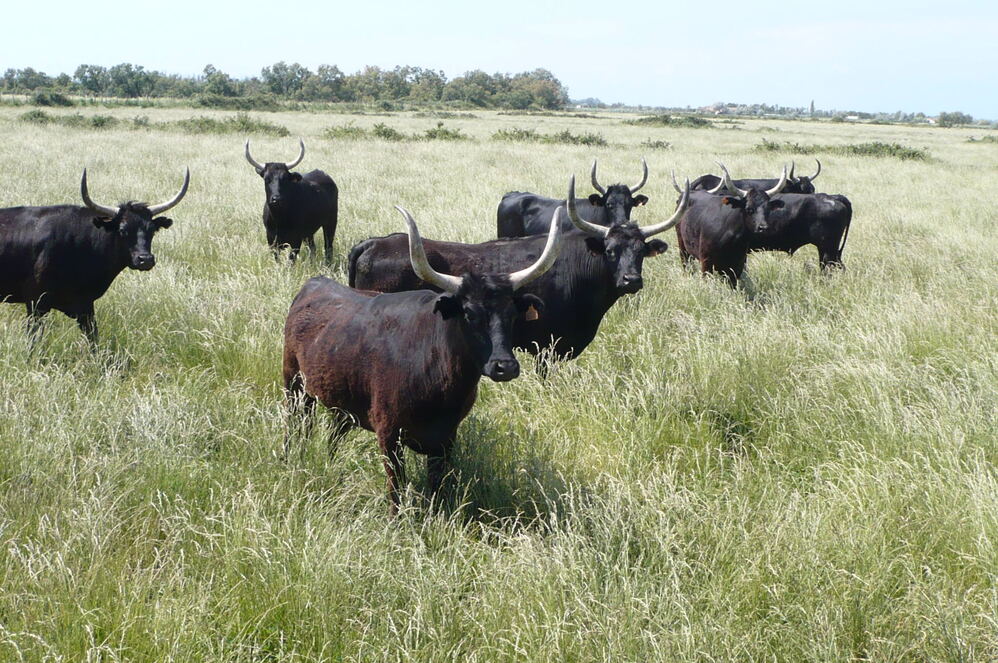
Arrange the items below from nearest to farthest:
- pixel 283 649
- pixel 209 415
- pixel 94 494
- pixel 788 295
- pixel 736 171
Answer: pixel 283 649
pixel 94 494
pixel 209 415
pixel 788 295
pixel 736 171

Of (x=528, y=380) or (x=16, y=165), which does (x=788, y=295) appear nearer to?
(x=528, y=380)

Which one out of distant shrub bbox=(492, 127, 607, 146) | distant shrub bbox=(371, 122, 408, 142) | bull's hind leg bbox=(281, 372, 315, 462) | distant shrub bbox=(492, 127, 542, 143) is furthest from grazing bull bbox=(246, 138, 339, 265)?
distant shrub bbox=(492, 127, 542, 143)

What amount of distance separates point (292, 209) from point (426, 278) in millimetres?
6515

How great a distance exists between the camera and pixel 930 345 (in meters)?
5.61

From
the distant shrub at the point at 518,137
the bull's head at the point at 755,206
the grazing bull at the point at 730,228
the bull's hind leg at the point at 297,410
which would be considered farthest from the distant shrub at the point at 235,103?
the bull's hind leg at the point at 297,410

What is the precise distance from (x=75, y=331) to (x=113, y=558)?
3.72 metres

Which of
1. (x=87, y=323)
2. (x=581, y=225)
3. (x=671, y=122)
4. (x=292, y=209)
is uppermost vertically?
(x=671, y=122)

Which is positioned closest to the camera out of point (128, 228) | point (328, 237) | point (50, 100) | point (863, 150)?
point (128, 228)

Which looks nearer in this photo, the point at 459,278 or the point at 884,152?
the point at 459,278

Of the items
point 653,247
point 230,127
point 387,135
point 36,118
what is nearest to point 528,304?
point 653,247

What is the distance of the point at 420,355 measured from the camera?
373 cm

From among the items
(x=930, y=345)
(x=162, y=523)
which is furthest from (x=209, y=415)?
(x=930, y=345)

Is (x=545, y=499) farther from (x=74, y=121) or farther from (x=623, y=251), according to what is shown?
(x=74, y=121)

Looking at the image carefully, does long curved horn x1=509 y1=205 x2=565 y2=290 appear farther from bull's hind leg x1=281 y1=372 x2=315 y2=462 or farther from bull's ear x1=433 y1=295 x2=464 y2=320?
bull's hind leg x1=281 y1=372 x2=315 y2=462
